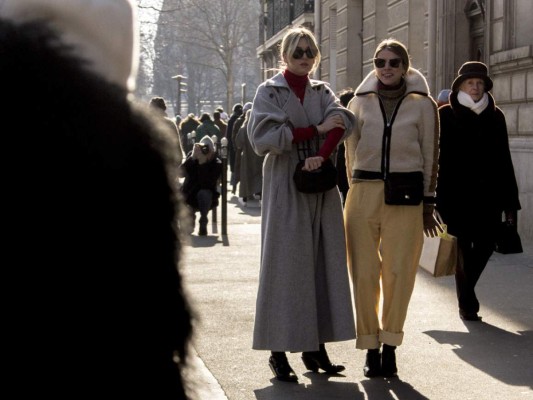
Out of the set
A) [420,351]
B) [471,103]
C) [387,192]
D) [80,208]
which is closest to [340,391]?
[387,192]

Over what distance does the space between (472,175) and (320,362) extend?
7.78 feet

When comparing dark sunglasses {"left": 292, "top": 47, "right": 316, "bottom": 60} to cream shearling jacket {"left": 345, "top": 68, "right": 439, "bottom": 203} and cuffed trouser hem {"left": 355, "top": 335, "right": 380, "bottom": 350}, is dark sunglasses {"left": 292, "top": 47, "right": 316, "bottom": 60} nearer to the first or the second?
cream shearling jacket {"left": 345, "top": 68, "right": 439, "bottom": 203}

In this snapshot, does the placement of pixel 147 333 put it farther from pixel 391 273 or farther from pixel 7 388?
pixel 391 273

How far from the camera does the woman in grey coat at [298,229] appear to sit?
19.7 ft

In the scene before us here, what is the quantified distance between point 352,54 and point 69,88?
25121mm

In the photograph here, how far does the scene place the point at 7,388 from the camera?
1.79 m

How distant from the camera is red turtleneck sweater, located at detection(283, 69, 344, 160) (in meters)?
5.95

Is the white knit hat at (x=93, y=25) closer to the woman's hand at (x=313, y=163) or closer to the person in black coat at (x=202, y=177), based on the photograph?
the woman's hand at (x=313, y=163)

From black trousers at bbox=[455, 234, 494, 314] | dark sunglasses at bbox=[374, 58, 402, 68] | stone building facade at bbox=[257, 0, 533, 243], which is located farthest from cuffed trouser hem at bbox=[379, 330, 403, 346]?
black trousers at bbox=[455, 234, 494, 314]

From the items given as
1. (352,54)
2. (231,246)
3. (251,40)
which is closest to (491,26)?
(231,246)

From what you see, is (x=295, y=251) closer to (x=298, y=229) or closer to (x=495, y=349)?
(x=298, y=229)

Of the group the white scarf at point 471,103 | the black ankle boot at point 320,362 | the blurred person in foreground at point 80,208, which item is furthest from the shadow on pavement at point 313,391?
the blurred person in foreground at point 80,208

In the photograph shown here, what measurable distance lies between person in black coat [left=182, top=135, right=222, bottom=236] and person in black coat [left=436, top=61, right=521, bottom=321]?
683cm

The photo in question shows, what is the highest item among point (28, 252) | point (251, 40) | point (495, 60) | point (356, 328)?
point (251, 40)
